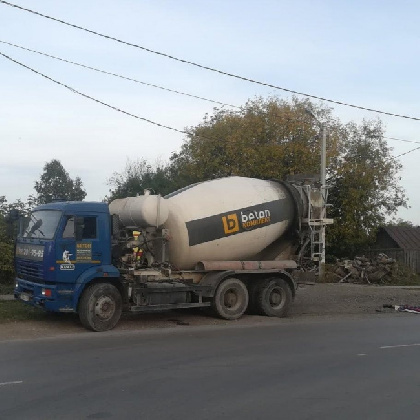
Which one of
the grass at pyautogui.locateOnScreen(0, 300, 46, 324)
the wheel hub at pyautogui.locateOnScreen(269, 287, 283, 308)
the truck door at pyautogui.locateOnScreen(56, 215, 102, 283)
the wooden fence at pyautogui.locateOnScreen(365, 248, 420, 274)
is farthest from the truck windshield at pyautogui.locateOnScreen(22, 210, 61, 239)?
the wooden fence at pyautogui.locateOnScreen(365, 248, 420, 274)

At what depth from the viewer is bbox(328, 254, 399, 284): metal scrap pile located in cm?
2880

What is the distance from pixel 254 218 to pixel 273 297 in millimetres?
2276

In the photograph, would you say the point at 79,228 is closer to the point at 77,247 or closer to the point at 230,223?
the point at 77,247

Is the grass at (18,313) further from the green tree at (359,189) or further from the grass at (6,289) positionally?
the green tree at (359,189)

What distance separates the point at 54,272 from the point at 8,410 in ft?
21.5

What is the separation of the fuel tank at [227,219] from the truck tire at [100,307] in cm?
198

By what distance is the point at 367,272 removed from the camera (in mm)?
28953

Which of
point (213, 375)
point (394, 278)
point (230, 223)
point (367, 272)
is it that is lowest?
point (213, 375)

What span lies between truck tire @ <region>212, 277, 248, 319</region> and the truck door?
3.40 m

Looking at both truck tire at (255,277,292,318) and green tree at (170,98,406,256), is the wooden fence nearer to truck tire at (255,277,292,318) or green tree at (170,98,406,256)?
green tree at (170,98,406,256)

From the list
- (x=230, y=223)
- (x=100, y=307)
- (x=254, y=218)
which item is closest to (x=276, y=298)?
(x=254, y=218)

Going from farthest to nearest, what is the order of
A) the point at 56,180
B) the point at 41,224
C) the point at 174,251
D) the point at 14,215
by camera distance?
1. the point at 56,180
2. the point at 174,251
3. the point at 14,215
4. the point at 41,224

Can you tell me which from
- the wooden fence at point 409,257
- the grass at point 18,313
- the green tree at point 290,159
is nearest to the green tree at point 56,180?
the green tree at point 290,159

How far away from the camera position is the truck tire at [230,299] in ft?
49.9
